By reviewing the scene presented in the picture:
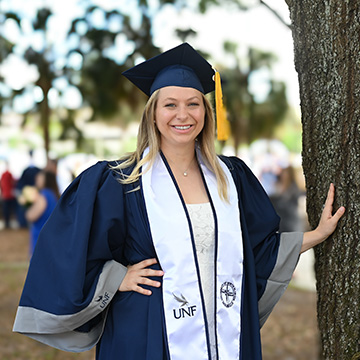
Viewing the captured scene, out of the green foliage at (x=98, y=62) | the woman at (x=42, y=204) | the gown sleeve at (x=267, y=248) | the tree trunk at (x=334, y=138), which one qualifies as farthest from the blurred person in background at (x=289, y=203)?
the tree trunk at (x=334, y=138)

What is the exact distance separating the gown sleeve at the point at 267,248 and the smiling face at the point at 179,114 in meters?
0.33

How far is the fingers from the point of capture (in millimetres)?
2283

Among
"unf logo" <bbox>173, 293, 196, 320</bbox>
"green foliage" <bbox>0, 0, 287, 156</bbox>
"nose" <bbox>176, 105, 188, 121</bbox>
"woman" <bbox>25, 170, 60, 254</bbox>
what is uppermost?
"green foliage" <bbox>0, 0, 287, 156</bbox>

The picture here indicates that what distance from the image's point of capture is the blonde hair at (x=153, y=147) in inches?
94.8

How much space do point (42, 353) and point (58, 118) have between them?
7197mm

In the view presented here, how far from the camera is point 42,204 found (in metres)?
5.39

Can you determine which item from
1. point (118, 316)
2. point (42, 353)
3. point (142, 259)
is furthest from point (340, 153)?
point (42, 353)

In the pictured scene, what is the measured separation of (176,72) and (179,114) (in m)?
0.21

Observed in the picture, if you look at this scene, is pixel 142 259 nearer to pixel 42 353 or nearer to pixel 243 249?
pixel 243 249

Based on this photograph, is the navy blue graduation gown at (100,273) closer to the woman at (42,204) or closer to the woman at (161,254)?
the woman at (161,254)

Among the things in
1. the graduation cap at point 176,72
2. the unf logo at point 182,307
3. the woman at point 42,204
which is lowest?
the unf logo at point 182,307

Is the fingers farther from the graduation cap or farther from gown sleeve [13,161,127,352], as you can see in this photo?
the graduation cap

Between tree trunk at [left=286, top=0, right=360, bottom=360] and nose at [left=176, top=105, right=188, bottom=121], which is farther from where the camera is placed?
nose at [left=176, top=105, right=188, bottom=121]

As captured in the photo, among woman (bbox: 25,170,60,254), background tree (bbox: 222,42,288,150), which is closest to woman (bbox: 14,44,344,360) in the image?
woman (bbox: 25,170,60,254)
